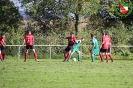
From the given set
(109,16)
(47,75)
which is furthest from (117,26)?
(47,75)

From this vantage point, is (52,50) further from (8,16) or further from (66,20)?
(8,16)

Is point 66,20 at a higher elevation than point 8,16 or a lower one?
lower

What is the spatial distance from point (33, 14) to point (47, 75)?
36.1 m

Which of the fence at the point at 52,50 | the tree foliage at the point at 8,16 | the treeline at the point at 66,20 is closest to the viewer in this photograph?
the fence at the point at 52,50

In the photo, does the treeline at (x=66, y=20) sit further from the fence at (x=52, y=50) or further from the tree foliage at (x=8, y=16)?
the fence at (x=52, y=50)

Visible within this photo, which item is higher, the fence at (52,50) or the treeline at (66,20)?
the treeline at (66,20)

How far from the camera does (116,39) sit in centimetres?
4819

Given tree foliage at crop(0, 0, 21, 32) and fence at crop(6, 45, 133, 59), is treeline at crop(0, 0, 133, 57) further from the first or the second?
fence at crop(6, 45, 133, 59)

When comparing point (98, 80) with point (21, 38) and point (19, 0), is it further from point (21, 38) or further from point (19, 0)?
point (19, 0)

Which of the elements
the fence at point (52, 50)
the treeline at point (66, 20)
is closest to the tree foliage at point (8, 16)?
the treeline at point (66, 20)

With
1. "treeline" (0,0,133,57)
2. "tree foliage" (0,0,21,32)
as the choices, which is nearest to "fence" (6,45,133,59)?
"treeline" (0,0,133,57)

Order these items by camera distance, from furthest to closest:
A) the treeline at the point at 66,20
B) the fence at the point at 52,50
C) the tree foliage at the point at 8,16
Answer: the tree foliage at the point at 8,16 < the treeline at the point at 66,20 < the fence at the point at 52,50

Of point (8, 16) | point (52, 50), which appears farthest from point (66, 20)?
point (52, 50)

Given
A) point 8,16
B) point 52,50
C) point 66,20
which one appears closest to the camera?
point 52,50
